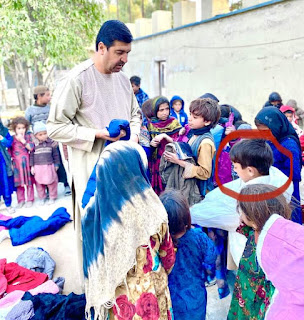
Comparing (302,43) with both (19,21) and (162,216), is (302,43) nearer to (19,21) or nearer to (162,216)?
(19,21)

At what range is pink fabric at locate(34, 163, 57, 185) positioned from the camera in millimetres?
4789

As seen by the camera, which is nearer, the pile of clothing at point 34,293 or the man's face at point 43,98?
the pile of clothing at point 34,293

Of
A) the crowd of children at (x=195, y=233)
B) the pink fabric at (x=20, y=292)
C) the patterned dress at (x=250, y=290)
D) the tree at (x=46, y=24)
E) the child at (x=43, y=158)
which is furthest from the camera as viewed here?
the tree at (x=46, y=24)

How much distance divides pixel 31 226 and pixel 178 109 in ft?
9.76

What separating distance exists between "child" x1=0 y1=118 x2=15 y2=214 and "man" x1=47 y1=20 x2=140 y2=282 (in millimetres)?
2595

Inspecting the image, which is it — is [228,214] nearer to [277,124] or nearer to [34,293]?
[277,124]

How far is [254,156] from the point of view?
2229mm

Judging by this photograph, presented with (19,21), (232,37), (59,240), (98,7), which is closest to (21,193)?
(59,240)

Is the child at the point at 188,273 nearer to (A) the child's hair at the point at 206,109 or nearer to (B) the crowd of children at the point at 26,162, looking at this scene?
(A) the child's hair at the point at 206,109

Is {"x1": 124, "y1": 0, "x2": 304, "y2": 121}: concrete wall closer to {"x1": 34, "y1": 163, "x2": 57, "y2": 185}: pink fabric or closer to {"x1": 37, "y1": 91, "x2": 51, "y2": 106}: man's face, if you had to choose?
{"x1": 37, "y1": 91, "x2": 51, "y2": 106}: man's face

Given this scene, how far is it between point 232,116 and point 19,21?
5191mm

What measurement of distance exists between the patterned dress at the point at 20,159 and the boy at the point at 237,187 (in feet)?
10.0

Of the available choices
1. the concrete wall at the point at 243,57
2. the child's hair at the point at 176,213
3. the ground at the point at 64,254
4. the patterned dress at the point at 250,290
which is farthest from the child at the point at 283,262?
the concrete wall at the point at 243,57

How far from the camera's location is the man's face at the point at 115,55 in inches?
79.7
